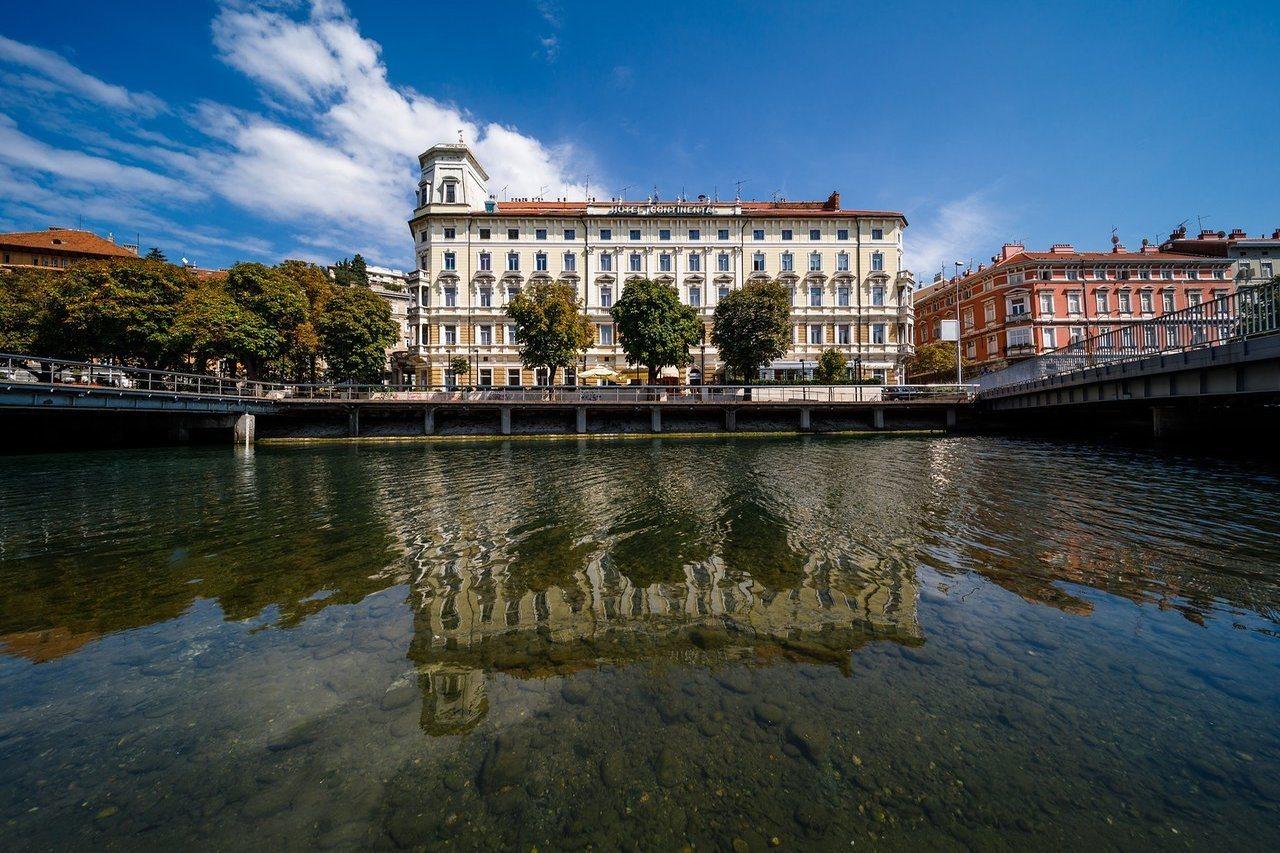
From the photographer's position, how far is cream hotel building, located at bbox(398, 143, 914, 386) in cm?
5412

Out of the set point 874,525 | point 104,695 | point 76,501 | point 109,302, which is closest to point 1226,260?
point 874,525

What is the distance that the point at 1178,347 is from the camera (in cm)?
1997

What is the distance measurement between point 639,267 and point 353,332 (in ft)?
97.3

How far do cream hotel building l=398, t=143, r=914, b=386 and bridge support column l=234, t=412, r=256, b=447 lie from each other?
20538mm

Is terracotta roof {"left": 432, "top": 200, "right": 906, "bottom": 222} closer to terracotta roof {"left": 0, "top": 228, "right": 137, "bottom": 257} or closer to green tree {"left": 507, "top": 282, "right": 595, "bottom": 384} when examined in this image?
green tree {"left": 507, "top": 282, "right": 595, "bottom": 384}

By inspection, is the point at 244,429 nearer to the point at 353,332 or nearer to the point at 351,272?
the point at 353,332

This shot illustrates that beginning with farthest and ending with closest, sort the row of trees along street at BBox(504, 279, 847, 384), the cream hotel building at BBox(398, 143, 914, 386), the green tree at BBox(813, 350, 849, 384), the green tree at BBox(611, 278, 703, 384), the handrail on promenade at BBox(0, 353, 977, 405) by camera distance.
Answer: the cream hotel building at BBox(398, 143, 914, 386)
the green tree at BBox(813, 350, 849, 384)
the green tree at BBox(611, 278, 703, 384)
the row of trees along street at BBox(504, 279, 847, 384)
the handrail on promenade at BBox(0, 353, 977, 405)

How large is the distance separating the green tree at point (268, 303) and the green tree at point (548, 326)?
18977 millimetres

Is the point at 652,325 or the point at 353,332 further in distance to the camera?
the point at 353,332

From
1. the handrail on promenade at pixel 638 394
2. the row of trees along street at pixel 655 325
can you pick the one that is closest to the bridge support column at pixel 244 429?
the handrail on promenade at pixel 638 394

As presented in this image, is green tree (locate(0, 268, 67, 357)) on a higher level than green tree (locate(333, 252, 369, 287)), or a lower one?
lower

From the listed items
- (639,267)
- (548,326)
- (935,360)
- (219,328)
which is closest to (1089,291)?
(935,360)

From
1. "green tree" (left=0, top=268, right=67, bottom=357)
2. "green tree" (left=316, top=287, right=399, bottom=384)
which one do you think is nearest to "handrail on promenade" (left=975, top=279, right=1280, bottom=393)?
"green tree" (left=316, top=287, right=399, bottom=384)

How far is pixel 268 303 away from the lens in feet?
136
